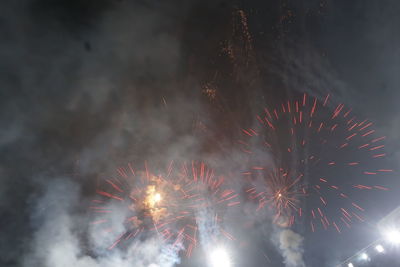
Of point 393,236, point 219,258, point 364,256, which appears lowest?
point 364,256

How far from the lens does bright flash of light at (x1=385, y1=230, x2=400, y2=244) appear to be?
12609 millimetres

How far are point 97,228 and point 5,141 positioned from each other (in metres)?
5.25

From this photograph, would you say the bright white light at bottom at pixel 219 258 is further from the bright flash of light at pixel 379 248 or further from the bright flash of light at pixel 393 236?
the bright flash of light at pixel 393 236

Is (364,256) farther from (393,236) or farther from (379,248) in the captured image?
(393,236)

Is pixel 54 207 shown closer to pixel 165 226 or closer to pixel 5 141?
pixel 5 141

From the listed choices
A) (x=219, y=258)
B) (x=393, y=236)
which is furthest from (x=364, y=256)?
(x=219, y=258)

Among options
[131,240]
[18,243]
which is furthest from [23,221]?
[131,240]

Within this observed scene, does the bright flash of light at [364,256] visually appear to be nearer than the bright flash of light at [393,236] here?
No

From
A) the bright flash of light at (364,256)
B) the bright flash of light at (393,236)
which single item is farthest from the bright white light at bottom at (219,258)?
the bright flash of light at (393,236)

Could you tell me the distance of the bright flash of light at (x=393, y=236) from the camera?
41.4ft

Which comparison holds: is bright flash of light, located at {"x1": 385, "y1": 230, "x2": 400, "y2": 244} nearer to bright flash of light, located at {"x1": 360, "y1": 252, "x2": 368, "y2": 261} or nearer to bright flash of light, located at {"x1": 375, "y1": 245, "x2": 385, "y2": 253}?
bright flash of light, located at {"x1": 375, "y1": 245, "x2": 385, "y2": 253}

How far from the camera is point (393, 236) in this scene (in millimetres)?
12859

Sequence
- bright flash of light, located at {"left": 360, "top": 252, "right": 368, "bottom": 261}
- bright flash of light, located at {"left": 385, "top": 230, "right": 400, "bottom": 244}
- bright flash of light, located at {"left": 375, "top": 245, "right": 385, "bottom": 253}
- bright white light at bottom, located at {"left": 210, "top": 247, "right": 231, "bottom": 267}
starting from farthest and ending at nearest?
bright flash of light, located at {"left": 360, "top": 252, "right": 368, "bottom": 261}
bright flash of light, located at {"left": 375, "top": 245, "right": 385, "bottom": 253}
bright flash of light, located at {"left": 385, "top": 230, "right": 400, "bottom": 244}
bright white light at bottom, located at {"left": 210, "top": 247, "right": 231, "bottom": 267}

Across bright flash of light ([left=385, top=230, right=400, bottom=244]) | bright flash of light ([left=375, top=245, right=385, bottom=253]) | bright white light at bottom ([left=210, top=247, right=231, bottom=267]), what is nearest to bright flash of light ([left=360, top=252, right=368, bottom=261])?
bright flash of light ([left=375, top=245, right=385, bottom=253])
